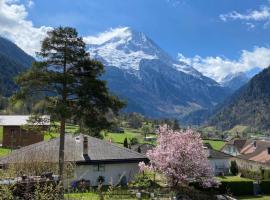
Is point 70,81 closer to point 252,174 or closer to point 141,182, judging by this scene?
point 141,182

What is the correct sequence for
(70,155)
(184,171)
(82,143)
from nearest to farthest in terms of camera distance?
(184,171) → (70,155) → (82,143)

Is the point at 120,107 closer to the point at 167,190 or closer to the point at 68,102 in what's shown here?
the point at 68,102

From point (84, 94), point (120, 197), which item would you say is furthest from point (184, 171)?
point (84, 94)

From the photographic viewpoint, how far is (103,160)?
46625 millimetres

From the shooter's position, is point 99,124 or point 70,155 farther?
point 70,155

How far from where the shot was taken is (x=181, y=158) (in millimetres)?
40438

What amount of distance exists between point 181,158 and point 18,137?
1581 inches

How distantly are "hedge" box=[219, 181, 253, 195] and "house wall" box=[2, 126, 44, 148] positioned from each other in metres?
33.6

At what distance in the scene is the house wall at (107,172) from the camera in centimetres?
4556

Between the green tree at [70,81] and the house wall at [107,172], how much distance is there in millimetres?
9555

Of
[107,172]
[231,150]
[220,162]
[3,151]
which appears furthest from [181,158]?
[231,150]

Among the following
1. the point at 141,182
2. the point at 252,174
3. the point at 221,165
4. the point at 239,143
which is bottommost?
the point at 252,174

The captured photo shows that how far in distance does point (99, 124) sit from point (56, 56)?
6.57 m

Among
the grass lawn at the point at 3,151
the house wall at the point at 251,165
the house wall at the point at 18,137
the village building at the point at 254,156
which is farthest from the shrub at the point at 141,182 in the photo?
the house wall at the point at 251,165
